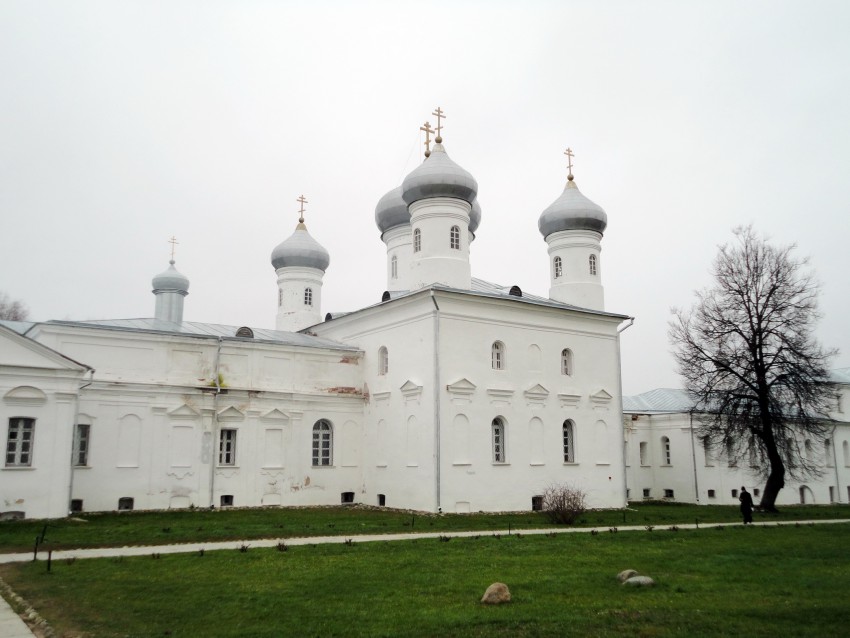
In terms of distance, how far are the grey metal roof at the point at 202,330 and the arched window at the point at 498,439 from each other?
628 centimetres

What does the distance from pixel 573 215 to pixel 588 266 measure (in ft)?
6.86

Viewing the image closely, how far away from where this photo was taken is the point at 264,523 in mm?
18281

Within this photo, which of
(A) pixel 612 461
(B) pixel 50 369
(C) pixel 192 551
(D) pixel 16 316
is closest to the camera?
(C) pixel 192 551

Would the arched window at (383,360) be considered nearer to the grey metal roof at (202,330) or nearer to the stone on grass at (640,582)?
the grey metal roof at (202,330)

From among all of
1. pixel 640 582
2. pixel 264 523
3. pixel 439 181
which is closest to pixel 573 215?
pixel 439 181

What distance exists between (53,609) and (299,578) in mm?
3113

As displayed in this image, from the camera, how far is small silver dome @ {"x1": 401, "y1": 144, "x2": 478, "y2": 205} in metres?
25.8

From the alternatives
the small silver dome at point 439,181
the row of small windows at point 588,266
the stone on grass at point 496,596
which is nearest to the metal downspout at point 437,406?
the small silver dome at point 439,181

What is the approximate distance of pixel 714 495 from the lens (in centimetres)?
3152

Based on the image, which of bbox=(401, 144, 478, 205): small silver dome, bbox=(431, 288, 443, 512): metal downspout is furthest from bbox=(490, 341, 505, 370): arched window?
bbox=(401, 144, 478, 205): small silver dome

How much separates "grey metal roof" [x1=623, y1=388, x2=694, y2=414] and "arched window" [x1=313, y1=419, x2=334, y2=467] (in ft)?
51.5

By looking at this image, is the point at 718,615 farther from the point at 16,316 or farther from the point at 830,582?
the point at 16,316

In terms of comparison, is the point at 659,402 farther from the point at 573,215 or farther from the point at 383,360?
the point at 383,360

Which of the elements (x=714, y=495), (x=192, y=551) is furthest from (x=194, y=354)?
(x=714, y=495)
